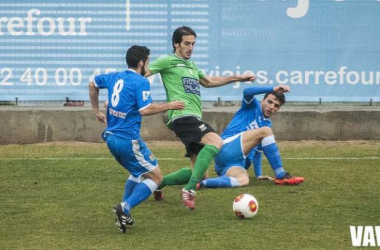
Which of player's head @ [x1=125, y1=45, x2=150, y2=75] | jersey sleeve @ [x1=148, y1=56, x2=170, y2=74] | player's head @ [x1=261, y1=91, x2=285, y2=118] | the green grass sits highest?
player's head @ [x1=125, y1=45, x2=150, y2=75]

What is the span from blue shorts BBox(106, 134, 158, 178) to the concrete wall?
6136 mm

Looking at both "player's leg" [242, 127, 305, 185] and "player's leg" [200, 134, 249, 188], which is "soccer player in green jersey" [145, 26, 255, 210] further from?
"player's leg" [242, 127, 305, 185]

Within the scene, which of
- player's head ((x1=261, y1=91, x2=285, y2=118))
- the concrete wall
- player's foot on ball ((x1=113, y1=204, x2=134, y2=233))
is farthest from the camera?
the concrete wall

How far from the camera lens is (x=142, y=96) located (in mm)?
8438

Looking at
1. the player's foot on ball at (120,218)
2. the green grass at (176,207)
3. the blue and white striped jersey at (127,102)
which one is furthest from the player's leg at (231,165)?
the player's foot on ball at (120,218)

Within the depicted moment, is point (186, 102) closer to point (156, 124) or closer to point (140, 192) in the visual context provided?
point (140, 192)

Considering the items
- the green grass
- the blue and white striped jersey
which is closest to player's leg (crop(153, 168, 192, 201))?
the green grass

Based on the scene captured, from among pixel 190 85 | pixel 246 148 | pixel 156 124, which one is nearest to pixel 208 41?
pixel 156 124

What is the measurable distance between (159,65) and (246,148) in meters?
1.47

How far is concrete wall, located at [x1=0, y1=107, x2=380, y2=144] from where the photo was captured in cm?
1475

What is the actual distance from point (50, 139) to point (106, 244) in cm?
729

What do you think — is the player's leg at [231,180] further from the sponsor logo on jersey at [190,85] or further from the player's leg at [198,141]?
the sponsor logo on jersey at [190,85]

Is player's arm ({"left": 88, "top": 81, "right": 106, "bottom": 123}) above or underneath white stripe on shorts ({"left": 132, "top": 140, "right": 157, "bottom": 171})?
above

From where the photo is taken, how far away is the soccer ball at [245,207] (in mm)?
8768
